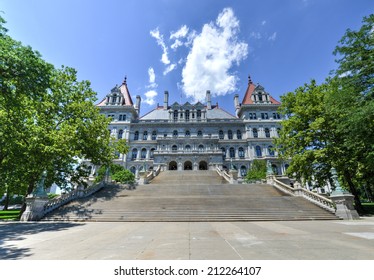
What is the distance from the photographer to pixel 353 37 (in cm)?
1257

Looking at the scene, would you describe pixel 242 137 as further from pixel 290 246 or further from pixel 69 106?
pixel 290 246

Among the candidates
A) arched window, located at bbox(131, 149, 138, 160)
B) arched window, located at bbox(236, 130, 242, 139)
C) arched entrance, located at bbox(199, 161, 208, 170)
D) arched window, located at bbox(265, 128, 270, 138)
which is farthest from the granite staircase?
arched window, located at bbox(265, 128, 270, 138)

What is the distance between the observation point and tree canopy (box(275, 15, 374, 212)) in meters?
11.9

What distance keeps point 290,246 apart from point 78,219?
1304 cm

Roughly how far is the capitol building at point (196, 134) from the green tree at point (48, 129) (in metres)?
22.3

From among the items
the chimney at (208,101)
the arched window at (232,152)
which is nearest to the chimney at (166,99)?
the chimney at (208,101)

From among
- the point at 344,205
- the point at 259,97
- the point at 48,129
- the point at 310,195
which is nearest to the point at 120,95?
the point at 48,129

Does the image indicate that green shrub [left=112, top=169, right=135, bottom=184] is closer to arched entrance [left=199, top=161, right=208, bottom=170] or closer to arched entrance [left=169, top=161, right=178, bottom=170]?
arched entrance [left=169, top=161, right=178, bottom=170]

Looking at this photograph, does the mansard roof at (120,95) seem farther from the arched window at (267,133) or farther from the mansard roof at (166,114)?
the arched window at (267,133)

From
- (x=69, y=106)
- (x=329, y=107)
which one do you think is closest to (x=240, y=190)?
(x=329, y=107)

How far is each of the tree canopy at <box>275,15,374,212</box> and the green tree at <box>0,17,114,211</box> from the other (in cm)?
1783

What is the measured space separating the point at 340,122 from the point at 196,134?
33.2 meters

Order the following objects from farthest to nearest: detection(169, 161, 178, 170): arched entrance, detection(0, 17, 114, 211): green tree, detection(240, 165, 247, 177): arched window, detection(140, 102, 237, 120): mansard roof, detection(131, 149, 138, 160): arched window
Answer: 1. detection(140, 102, 237, 120): mansard roof
2. detection(131, 149, 138, 160): arched window
3. detection(240, 165, 247, 177): arched window
4. detection(169, 161, 178, 170): arched entrance
5. detection(0, 17, 114, 211): green tree

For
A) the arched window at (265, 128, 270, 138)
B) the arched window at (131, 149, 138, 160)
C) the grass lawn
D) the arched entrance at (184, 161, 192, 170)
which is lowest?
the grass lawn
